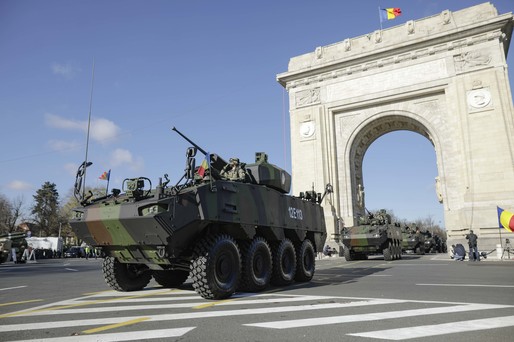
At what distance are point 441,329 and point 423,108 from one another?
90.4 ft

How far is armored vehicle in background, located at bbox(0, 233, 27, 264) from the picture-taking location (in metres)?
21.5

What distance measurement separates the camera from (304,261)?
34.5ft

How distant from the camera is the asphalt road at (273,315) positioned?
418 centimetres

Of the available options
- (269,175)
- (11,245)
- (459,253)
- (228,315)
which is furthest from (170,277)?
(11,245)

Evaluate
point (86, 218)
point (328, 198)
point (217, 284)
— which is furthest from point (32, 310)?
point (328, 198)

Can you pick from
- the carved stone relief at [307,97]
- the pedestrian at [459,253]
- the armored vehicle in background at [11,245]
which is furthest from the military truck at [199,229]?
the carved stone relief at [307,97]

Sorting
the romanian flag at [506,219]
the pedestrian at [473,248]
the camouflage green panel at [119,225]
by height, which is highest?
the romanian flag at [506,219]

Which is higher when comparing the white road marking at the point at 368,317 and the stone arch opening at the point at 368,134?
the stone arch opening at the point at 368,134

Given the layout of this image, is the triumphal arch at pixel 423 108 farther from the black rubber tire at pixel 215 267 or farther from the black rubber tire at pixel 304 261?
the black rubber tire at pixel 215 267

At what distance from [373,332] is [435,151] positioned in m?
28.3

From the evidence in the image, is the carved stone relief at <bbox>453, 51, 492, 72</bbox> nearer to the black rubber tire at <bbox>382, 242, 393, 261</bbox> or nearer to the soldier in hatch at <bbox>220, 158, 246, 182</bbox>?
the black rubber tire at <bbox>382, 242, 393, 261</bbox>

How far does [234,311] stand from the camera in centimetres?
571

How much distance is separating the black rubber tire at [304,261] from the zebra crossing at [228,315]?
297cm

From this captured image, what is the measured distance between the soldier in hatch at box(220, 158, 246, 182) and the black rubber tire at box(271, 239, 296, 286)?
2.11 meters
